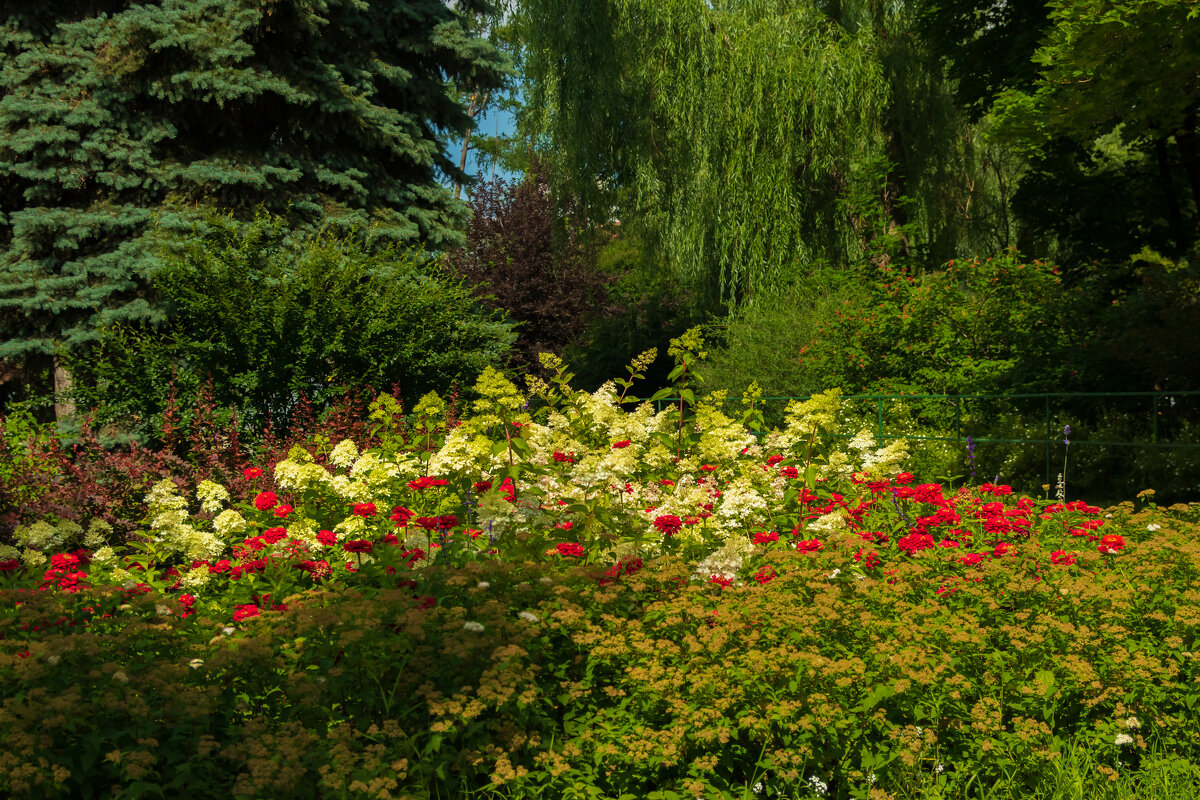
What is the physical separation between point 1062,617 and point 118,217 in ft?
38.7

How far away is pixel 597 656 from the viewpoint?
339 cm

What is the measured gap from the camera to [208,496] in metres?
5.18

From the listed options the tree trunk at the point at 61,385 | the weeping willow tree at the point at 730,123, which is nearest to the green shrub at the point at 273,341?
the tree trunk at the point at 61,385

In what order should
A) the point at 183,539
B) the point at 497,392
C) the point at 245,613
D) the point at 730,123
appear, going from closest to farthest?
the point at 245,613, the point at 183,539, the point at 497,392, the point at 730,123

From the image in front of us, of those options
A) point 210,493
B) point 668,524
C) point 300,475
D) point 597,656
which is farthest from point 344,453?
point 597,656

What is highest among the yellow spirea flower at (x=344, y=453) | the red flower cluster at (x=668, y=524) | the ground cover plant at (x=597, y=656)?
the yellow spirea flower at (x=344, y=453)

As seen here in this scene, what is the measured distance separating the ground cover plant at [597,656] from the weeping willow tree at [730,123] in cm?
1139

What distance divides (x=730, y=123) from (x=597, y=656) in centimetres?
1387

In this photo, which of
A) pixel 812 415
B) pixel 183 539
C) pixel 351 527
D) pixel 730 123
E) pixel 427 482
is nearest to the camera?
pixel 183 539

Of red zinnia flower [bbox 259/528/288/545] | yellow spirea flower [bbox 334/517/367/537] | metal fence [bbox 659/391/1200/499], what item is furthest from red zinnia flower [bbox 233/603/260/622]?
metal fence [bbox 659/391/1200/499]

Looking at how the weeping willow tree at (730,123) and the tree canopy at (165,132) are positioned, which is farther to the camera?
the weeping willow tree at (730,123)

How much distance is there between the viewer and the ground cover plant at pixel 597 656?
285cm

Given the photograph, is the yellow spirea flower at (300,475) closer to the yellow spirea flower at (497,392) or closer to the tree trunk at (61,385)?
the yellow spirea flower at (497,392)

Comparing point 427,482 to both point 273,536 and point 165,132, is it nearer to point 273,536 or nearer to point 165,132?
point 273,536
